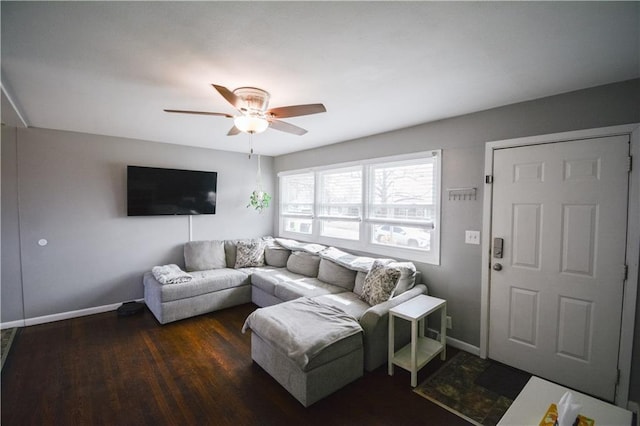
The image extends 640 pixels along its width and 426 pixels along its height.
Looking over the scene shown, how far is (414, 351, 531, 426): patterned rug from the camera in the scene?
2.01 metres

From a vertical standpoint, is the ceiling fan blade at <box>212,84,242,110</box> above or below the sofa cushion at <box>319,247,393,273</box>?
above

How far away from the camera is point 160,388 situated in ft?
7.34

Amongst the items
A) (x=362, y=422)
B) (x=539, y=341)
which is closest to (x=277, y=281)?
(x=362, y=422)

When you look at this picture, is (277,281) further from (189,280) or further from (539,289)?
(539,289)

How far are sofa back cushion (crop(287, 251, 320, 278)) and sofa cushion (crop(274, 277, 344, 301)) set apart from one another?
237 mm

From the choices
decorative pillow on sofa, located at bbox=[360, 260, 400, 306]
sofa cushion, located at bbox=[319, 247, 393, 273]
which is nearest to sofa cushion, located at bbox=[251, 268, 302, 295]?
sofa cushion, located at bbox=[319, 247, 393, 273]

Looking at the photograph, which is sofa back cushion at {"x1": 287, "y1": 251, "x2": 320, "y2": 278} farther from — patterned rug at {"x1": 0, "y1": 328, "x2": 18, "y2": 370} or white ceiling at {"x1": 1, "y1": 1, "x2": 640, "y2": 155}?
patterned rug at {"x1": 0, "y1": 328, "x2": 18, "y2": 370}

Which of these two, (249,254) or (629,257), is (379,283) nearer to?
(629,257)

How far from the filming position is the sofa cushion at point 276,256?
4477 millimetres

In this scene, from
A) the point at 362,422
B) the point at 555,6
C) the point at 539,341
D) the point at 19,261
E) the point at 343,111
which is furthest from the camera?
the point at 19,261

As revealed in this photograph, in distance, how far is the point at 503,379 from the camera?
2.37m

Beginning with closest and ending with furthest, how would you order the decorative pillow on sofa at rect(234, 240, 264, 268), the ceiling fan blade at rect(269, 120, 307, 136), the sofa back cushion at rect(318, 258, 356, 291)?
1. the ceiling fan blade at rect(269, 120, 307, 136)
2. the sofa back cushion at rect(318, 258, 356, 291)
3. the decorative pillow on sofa at rect(234, 240, 264, 268)

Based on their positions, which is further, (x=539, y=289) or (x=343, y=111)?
(x=343, y=111)

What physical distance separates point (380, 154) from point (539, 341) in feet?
8.15
